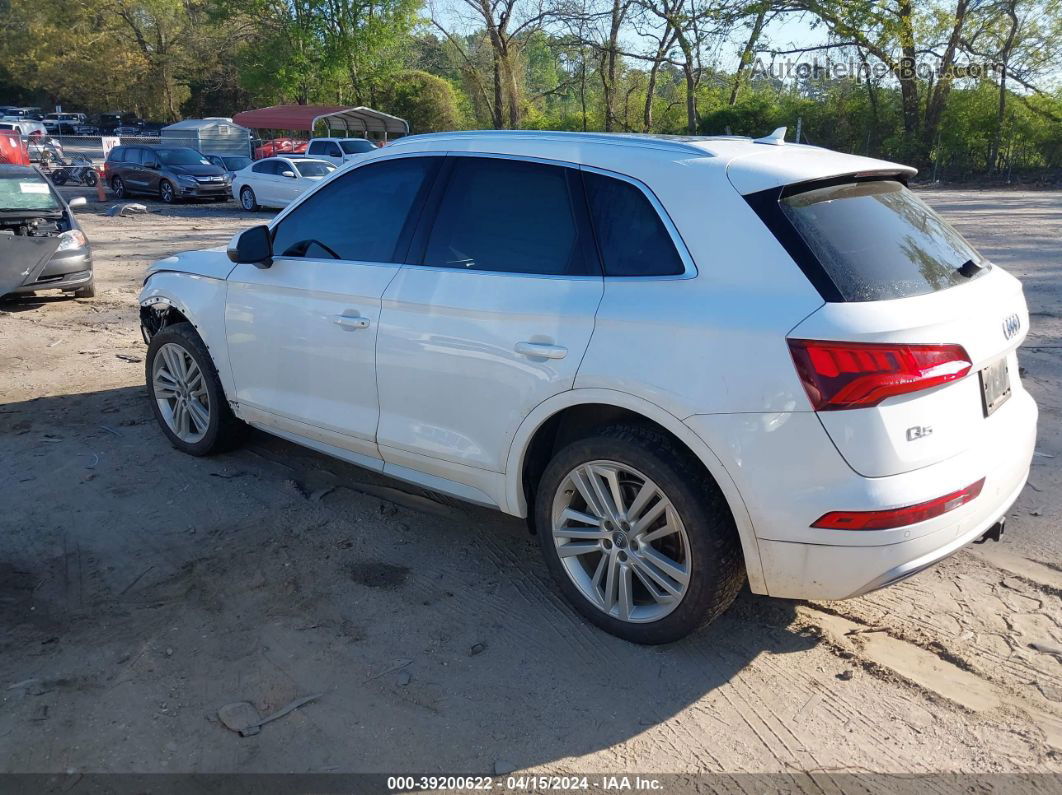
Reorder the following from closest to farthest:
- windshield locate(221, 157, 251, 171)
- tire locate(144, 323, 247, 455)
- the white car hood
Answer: the white car hood, tire locate(144, 323, 247, 455), windshield locate(221, 157, 251, 171)

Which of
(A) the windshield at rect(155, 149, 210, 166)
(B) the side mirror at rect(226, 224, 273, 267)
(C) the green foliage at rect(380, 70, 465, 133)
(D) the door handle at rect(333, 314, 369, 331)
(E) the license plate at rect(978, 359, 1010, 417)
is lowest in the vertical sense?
(E) the license plate at rect(978, 359, 1010, 417)

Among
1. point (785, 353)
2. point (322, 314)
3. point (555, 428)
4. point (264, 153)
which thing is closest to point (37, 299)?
point (322, 314)

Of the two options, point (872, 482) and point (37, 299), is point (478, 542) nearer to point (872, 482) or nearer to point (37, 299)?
point (872, 482)

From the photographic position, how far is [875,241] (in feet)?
9.96

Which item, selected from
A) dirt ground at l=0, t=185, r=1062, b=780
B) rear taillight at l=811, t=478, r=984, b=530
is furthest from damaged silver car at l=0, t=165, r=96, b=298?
rear taillight at l=811, t=478, r=984, b=530

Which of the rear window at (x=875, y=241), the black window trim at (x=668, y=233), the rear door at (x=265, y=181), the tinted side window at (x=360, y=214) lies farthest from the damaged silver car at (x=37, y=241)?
the rear door at (x=265, y=181)

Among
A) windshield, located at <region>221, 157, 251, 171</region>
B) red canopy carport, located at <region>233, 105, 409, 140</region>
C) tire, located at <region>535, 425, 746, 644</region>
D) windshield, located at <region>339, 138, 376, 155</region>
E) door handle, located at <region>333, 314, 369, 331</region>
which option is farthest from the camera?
red canopy carport, located at <region>233, 105, 409, 140</region>

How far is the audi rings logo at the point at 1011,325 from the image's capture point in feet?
10.2

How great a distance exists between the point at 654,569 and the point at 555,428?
69 centimetres

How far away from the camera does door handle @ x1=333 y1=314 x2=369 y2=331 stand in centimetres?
392

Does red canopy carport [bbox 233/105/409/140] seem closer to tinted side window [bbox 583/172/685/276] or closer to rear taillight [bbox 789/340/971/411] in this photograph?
tinted side window [bbox 583/172/685/276]

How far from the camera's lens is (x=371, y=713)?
2.94 meters

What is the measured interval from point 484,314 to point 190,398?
2.52 meters

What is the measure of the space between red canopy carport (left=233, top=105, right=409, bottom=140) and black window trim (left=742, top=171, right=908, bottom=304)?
35.7 meters
